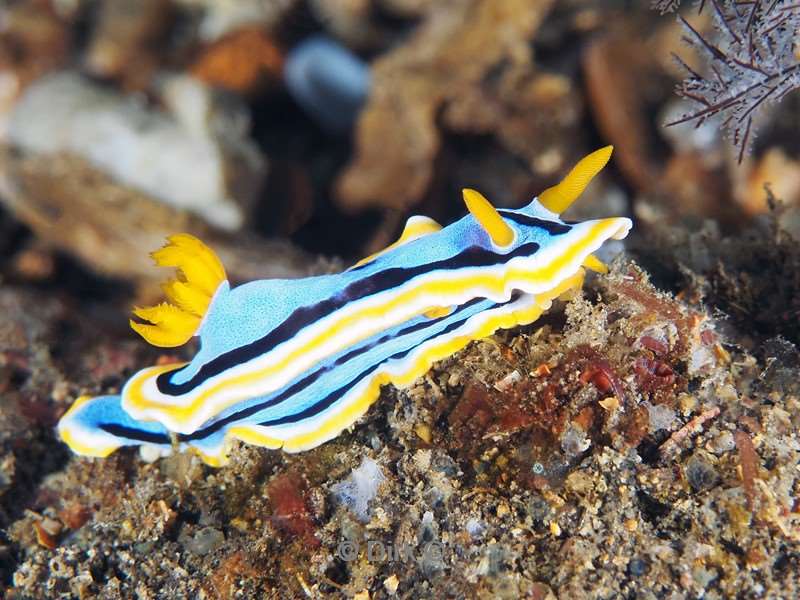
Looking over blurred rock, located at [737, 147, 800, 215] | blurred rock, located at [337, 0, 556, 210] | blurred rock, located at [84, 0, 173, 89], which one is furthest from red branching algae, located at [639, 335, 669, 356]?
blurred rock, located at [84, 0, 173, 89]

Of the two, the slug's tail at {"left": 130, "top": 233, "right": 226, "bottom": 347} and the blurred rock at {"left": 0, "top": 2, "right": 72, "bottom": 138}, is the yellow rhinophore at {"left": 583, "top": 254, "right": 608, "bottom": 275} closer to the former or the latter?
the slug's tail at {"left": 130, "top": 233, "right": 226, "bottom": 347}

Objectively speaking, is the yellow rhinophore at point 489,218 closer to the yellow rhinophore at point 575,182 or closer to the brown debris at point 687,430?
the yellow rhinophore at point 575,182

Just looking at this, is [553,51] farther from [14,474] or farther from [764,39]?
[14,474]

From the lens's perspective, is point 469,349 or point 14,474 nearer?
point 469,349

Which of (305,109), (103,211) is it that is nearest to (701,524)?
(103,211)

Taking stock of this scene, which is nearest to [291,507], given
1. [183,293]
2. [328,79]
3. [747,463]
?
[183,293]

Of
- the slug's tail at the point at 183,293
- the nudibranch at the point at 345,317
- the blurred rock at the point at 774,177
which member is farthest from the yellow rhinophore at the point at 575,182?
the blurred rock at the point at 774,177
